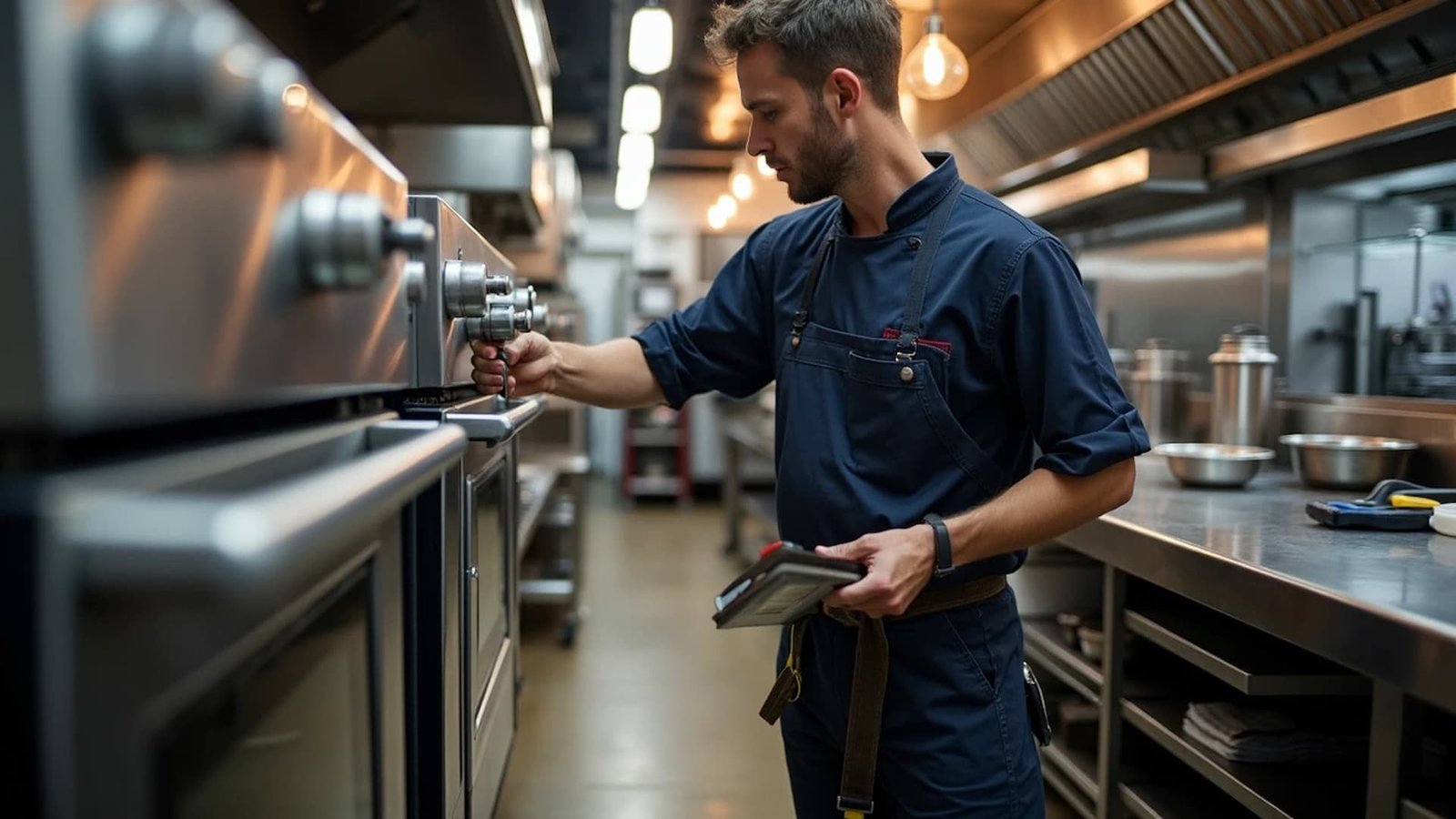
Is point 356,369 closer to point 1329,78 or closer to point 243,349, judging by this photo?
point 243,349

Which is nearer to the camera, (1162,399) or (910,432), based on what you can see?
A: (910,432)

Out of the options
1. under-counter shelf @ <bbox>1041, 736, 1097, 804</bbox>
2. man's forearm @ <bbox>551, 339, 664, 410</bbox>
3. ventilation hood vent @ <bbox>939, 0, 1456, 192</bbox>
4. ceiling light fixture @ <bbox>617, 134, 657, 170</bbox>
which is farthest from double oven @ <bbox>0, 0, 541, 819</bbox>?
ceiling light fixture @ <bbox>617, 134, 657, 170</bbox>

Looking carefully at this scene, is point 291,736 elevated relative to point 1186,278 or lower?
lower

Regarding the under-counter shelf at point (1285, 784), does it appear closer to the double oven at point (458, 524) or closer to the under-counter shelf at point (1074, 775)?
the under-counter shelf at point (1074, 775)

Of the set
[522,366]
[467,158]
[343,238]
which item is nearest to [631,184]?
[467,158]

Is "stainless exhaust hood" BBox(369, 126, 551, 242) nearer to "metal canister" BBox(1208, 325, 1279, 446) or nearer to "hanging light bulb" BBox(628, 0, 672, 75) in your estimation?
"hanging light bulb" BBox(628, 0, 672, 75)

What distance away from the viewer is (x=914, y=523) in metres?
1.31

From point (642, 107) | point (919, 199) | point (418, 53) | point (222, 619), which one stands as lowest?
point (222, 619)

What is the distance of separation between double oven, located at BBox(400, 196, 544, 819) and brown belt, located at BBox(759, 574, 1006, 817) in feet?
1.57

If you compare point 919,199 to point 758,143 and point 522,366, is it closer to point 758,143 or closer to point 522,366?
point 758,143

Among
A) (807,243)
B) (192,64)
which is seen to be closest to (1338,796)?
(807,243)

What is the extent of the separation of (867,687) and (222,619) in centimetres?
101

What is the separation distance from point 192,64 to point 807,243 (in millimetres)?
1211

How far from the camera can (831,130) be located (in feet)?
4.47
